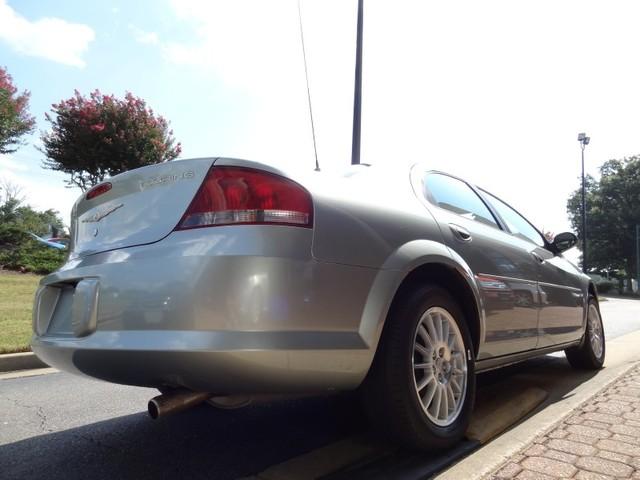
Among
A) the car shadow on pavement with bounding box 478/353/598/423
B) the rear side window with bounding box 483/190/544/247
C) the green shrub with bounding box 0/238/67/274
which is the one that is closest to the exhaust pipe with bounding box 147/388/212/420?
the car shadow on pavement with bounding box 478/353/598/423

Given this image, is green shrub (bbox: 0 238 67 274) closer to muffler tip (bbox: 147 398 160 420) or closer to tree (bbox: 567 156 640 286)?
muffler tip (bbox: 147 398 160 420)

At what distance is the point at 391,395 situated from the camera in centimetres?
216

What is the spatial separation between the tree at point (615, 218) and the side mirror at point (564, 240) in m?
45.4

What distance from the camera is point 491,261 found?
3004mm

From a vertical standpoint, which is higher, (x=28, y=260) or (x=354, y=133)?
(x=354, y=133)

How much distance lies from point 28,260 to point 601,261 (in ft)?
153

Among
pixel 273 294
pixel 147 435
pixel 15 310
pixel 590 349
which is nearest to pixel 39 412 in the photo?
pixel 147 435

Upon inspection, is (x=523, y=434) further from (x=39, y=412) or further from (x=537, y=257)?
(x=39, y=412)

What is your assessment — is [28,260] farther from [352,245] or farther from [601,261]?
[601,261]

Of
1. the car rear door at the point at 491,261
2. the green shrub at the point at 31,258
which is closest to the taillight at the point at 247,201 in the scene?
the car rear door at the point at 491,261

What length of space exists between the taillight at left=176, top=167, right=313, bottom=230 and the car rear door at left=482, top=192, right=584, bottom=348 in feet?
6.89

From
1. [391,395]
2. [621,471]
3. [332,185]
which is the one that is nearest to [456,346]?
[391,395]

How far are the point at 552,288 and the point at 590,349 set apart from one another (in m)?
1.25

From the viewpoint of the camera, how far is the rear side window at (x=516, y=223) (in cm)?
378
